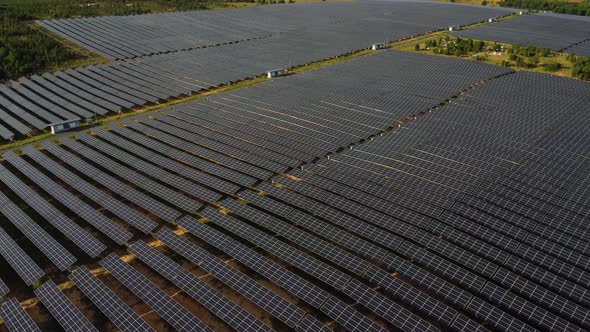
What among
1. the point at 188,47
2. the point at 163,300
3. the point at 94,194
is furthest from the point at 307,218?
the point at 188,47

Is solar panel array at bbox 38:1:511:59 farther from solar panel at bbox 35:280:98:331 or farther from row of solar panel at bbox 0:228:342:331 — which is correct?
solar panel at bbox 35:280:98:331

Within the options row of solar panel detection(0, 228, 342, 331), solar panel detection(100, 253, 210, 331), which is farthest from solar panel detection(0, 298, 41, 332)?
solar panel detection(100, 253, 210, 331)

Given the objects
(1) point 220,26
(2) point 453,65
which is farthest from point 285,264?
(1) point 220,26

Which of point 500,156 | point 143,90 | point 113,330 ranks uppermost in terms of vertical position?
point 143,90

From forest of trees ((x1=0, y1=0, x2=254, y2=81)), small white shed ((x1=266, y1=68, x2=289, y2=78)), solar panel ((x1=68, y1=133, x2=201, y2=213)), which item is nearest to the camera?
solar panel ((x1=68, y1=133, x2=201, y2=213))

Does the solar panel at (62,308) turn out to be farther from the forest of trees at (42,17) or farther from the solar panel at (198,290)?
the forest of trees at (42,17)

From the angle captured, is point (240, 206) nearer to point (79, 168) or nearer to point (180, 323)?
point (180, 323)
